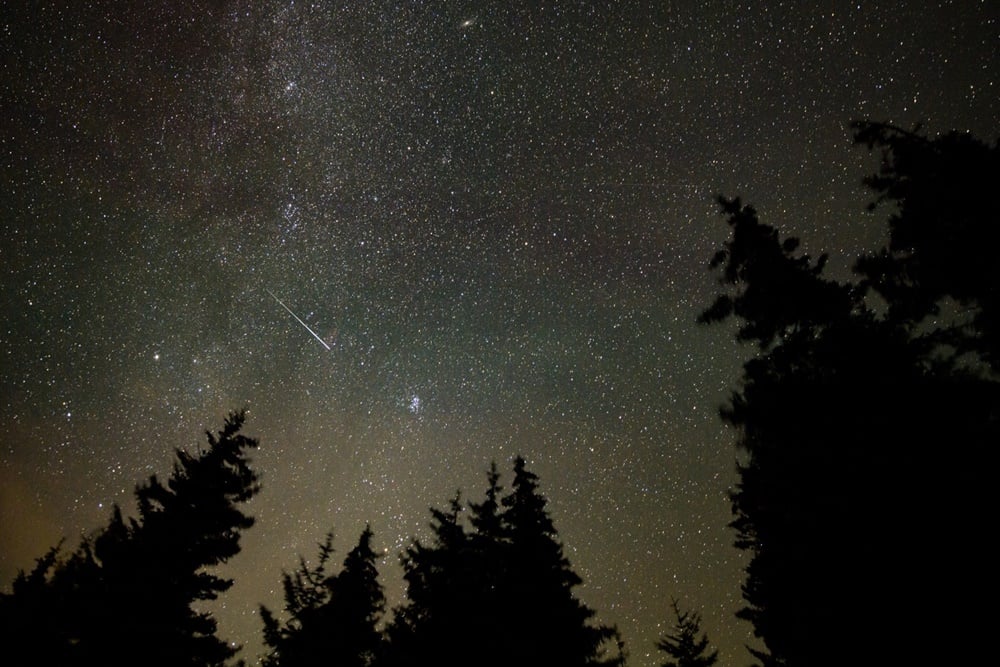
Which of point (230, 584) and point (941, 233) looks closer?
point (941, 233)

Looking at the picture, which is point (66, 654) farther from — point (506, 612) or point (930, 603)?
point (930, 603)

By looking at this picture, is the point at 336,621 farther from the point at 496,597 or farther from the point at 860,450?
the point at 860,450

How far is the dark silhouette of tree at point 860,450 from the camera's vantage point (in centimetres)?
622

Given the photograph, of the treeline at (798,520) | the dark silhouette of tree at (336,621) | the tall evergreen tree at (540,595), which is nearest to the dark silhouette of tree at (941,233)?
the treeline at (798,520)

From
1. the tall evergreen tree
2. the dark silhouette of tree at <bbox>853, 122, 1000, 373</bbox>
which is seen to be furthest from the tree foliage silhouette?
the dark silhouette of tree at <bbox>853, 122, 1000, 373</bbox>

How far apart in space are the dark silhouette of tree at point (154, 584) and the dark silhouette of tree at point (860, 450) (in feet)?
36.9

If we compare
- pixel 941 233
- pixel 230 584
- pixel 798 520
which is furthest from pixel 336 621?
pixel 941 233

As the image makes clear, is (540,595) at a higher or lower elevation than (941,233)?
lower

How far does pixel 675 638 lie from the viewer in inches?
766

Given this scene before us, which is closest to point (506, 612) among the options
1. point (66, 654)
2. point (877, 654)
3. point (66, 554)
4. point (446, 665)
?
point (446, 665)

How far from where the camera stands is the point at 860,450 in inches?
278

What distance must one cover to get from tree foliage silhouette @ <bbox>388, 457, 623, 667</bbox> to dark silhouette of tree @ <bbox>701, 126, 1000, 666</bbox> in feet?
14.4

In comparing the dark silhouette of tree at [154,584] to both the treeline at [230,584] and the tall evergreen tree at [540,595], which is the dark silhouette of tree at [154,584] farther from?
the tall evergreen tree at [540,595]

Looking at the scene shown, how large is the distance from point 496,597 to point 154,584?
690 centimetres
